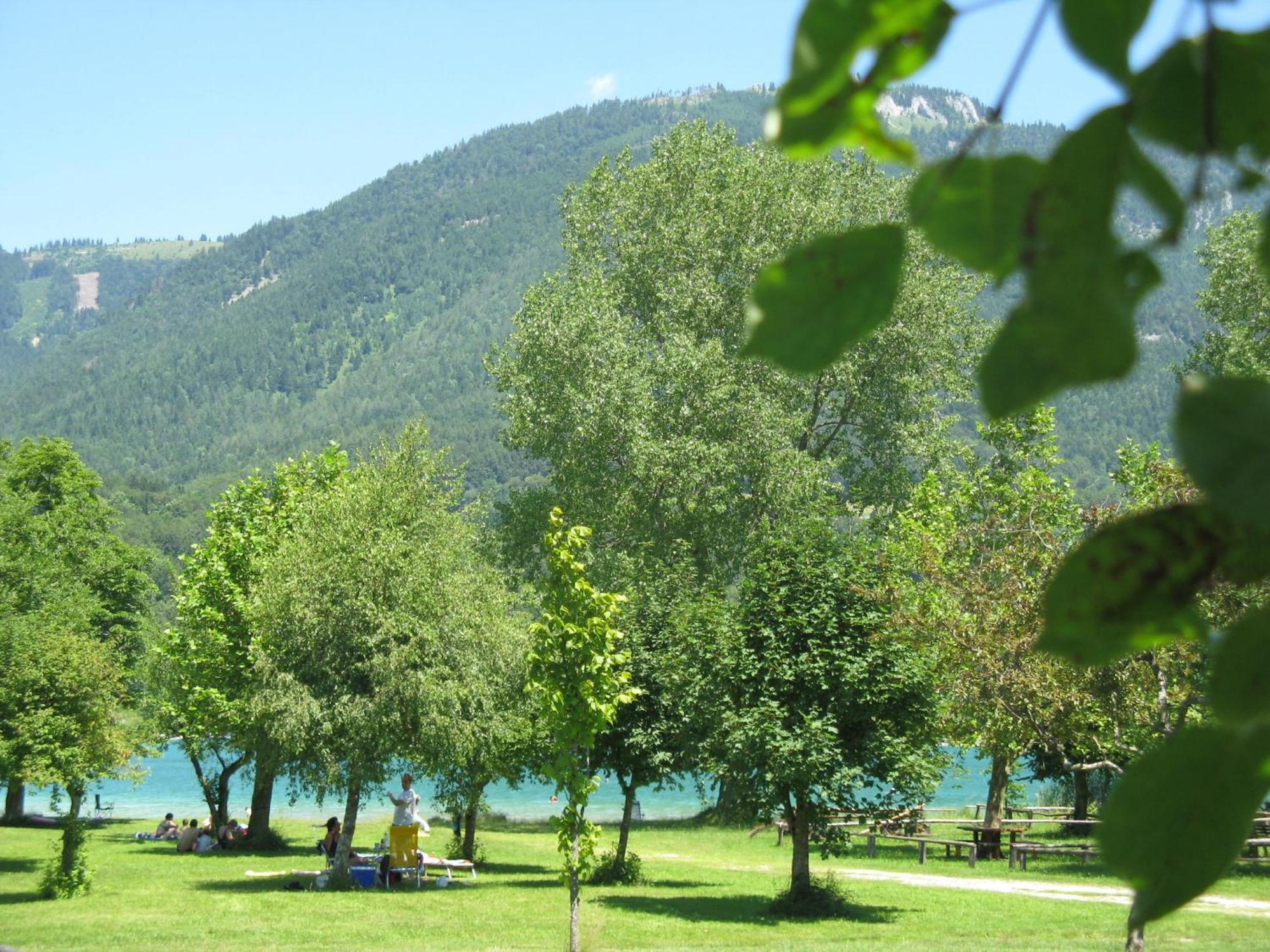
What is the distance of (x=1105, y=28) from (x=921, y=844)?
28.4 meters

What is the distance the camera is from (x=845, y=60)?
0.42 metres

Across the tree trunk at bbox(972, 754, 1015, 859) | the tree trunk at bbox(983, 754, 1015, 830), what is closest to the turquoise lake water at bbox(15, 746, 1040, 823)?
the tree trunk at bbox(983, 754, 1015, 830)

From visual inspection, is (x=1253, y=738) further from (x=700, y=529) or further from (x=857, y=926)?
(x=700, y=529)

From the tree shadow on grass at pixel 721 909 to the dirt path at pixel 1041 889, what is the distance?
326 centimetres

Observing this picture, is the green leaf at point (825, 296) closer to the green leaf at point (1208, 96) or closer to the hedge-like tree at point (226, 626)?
the green leaf at point (1208, 96)

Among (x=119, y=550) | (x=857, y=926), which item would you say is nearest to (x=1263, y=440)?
(x=857, y=926)

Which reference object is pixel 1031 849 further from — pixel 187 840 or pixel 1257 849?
pixel 187 840

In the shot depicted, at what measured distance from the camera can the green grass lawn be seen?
1543 centimetres

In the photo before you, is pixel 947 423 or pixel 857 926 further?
pixel 947 423

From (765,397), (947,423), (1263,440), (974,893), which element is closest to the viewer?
(1263,440)

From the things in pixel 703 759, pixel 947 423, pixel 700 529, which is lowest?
pixel 703 759

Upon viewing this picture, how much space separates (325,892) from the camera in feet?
68.1

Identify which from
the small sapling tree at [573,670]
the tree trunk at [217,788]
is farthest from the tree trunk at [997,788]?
the tree trunk at [217,788]

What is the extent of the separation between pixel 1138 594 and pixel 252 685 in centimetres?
2465
